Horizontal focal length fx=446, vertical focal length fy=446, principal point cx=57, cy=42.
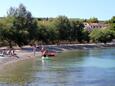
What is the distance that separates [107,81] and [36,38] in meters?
64.3

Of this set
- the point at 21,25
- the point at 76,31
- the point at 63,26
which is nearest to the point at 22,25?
the point at 21,25

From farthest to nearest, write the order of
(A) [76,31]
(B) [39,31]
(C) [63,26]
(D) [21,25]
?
(A) [76,31] → (C) [63,26] → (B) [39,31] → (D) [21,25]

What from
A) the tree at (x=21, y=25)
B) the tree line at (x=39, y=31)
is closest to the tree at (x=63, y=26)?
the tree line at (x=39, y=31)

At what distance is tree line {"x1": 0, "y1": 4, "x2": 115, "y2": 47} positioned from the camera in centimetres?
9206

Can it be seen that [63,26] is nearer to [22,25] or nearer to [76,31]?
[76,31]

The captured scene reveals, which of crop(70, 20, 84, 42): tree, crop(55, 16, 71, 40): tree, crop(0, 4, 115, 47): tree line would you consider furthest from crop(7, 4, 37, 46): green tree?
crop(70, 20, 84, 42): tree

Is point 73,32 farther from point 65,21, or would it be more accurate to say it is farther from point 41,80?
point 41,80

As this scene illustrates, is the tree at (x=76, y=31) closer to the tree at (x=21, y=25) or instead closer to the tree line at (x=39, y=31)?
the tree line at (x=39, y=31)

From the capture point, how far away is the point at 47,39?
11450 centimetres

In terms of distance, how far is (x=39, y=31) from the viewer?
360 ft

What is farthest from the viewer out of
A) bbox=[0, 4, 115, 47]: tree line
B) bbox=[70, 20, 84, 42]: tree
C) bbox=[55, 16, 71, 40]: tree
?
bbox=[70, 20, 84, 42]: tree

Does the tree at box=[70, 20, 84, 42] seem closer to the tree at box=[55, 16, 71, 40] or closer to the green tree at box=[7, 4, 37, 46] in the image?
the tree at box=[55, 16, 71, 40]

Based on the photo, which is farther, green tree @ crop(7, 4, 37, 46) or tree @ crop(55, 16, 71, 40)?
tree @ crop(55, 16, 71, 40)

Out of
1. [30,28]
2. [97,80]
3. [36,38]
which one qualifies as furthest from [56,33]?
[97,80]
